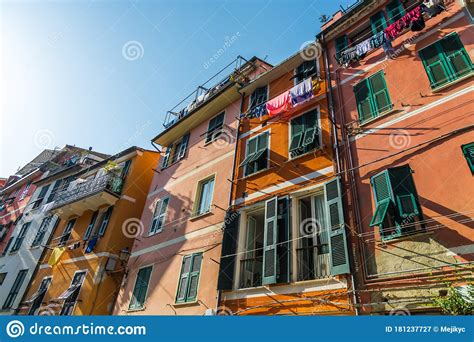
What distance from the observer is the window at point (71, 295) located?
14.2 metres

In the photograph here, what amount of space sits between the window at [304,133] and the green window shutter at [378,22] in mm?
3547

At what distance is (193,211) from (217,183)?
153 centimetres

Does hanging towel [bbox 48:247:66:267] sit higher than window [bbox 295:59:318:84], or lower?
lower

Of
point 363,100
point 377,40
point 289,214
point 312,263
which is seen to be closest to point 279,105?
point 363,100

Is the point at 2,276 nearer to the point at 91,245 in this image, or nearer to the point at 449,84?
the point at 91,245

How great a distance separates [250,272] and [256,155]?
410cm

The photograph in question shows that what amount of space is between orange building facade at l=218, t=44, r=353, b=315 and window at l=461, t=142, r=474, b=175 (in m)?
2.85

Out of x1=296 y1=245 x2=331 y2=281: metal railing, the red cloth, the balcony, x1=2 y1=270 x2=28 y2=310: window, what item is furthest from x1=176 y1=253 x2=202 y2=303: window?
x1=2 y1=270 x2=28 y2=310: window

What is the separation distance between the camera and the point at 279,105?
11.7 metres

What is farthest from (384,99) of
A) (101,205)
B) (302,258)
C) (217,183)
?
(101,205)

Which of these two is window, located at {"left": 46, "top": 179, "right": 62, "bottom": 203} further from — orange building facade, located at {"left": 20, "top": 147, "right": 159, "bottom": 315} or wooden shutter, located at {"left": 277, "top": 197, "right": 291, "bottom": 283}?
wooden shutter, located at {"left": 277, "top": 197, "right": 291, "bottom": 283}

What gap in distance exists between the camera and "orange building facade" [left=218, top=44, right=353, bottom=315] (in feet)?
26.1

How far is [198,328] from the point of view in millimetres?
4465

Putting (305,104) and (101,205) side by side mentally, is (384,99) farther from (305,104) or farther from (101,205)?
(101,205)
